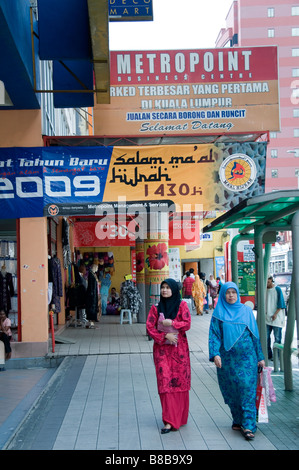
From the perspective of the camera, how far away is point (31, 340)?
1191 centimetres

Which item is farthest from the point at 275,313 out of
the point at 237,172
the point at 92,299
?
the point at 92,299

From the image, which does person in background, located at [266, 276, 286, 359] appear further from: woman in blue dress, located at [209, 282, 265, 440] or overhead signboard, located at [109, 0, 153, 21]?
overhead signboard, located at [109, 0, 153, 21]

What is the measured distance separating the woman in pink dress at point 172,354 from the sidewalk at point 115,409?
24 cm

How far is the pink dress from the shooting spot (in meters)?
6.27

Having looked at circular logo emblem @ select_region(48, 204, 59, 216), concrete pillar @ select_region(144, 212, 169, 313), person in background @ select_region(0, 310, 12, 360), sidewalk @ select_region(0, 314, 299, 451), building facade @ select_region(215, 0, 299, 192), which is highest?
building facade @ select_region(215, 0, 299, 192)

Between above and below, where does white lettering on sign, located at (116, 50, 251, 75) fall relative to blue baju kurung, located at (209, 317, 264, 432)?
above

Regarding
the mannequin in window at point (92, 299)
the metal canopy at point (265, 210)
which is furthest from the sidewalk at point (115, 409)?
the mannequin in window at point (92, 299)

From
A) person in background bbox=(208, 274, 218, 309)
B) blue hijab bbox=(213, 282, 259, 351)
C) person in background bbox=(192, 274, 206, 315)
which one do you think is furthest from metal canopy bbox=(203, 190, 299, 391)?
person in background bbox=(208, 274, 218, 309)

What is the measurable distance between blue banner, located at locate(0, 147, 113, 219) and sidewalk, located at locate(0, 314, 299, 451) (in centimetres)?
296

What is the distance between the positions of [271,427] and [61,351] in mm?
6388

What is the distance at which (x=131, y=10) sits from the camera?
10.6m

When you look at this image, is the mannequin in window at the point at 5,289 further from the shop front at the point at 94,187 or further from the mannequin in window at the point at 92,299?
the mannequin in window at the point at 92,299

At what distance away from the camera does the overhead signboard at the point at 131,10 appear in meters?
10.5
